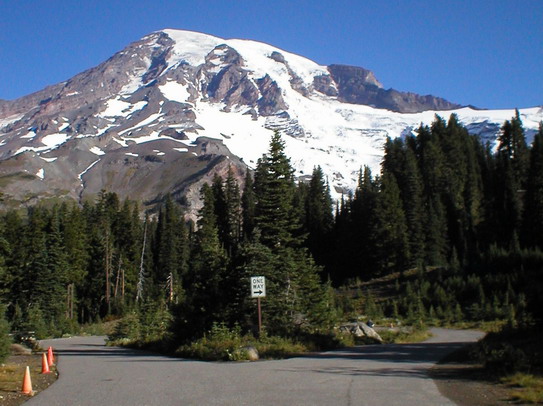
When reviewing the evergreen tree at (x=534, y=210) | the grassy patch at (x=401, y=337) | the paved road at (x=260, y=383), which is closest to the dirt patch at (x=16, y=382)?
the paved road at (x=260, y=383)

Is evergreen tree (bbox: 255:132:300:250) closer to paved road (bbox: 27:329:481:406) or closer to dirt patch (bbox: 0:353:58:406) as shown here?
paved road (bbox: 27:329:481:406)

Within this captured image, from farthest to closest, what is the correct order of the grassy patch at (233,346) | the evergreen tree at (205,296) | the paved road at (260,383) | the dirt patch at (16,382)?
the evergreen tree at (205,296)
the grassy patch at (233,346)
the dirt patch at (16,382)
the paved road at (260,383)

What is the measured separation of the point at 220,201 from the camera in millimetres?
85062

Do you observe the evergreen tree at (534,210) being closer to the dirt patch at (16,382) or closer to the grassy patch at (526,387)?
the grassy patch at (526,387)

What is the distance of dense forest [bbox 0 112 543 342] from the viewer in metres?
27.6

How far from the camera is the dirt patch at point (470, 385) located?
9914mm

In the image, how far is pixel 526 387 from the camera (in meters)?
10.6

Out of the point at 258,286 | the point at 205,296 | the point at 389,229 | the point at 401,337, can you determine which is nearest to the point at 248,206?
the point at 389,229

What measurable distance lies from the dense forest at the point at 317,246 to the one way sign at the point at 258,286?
10.7ft

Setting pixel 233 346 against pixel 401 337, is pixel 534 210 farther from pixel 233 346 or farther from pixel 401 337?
pixel 233 346

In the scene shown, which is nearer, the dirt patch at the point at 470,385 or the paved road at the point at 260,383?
the dirt patch at the point at 470,385

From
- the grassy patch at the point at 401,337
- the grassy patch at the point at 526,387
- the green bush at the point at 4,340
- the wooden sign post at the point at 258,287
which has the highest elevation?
the wooden sign post at the point at 258,287

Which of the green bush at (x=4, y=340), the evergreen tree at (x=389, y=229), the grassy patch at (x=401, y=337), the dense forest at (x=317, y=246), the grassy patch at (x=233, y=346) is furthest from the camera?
the evergreen tree at (x=389, y=229)

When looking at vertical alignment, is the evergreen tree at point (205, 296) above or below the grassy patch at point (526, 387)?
above
